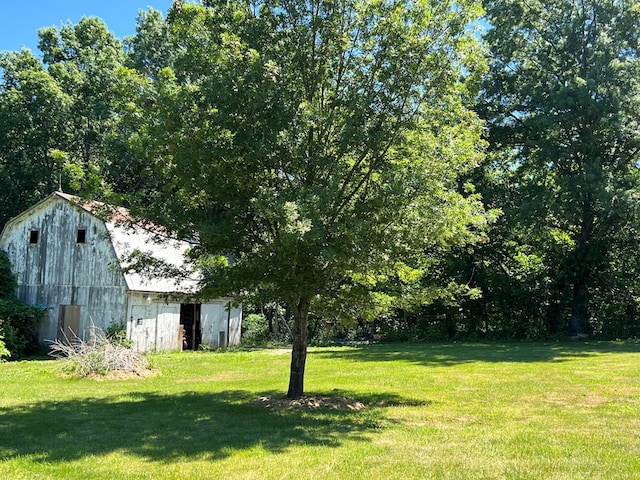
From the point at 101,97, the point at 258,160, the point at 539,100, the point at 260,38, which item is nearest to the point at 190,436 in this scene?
the point at 258,160

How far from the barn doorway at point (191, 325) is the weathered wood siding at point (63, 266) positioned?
13.4ft

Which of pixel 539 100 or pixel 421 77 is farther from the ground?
pixel 539 100

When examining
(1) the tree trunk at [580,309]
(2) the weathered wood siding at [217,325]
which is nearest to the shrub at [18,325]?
(2) the weathered wood siding at [217,325]

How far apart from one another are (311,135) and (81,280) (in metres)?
17.4

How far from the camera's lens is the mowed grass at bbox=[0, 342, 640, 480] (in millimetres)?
6480

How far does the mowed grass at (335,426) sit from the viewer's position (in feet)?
21.3

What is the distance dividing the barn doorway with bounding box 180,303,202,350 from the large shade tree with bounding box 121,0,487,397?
56.2 ft

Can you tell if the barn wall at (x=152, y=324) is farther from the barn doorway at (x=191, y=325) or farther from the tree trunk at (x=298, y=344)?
the tree trunk at (x=298, y=344)

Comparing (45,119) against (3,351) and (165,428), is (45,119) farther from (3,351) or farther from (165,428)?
(165,428)

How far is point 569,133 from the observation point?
29.1 meters

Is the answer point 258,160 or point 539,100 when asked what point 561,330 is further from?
point 258,160

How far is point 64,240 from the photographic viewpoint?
24.5 metres

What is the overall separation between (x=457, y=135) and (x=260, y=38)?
364 cm

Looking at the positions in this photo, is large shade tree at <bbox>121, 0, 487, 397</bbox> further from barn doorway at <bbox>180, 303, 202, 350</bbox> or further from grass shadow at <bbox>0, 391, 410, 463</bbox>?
barn doorway at <bbox>180, 303, 202, 350</bbox>
